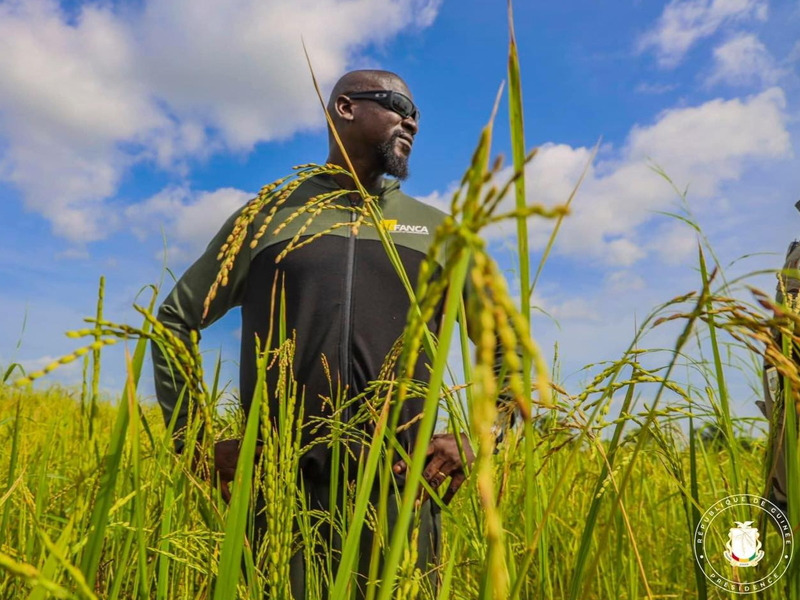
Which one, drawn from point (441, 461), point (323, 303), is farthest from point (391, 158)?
point (441, 461)

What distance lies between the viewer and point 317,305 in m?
3.03

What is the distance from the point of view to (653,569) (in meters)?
2.44

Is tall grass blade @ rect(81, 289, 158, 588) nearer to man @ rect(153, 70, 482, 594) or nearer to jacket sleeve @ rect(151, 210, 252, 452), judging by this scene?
man @ rect(153, 70, 482, 594)

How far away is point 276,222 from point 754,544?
102 inches

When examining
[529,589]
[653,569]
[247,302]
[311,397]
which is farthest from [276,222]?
[653,569]

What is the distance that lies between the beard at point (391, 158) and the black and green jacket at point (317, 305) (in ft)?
1.49

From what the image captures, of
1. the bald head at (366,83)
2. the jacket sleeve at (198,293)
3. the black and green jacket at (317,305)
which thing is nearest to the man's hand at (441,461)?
the black and green jacket at (317,305)

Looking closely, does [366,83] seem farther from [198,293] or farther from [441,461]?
[441,461]

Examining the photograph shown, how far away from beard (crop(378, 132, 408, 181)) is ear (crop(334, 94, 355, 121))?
29cm

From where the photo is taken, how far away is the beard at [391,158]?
11.8 ft

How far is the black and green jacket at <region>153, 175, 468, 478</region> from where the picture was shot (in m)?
2.92

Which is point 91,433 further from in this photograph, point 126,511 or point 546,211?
point 546,211

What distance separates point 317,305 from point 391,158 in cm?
109

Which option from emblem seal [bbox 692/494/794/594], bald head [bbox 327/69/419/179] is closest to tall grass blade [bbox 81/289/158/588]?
emblem seal [bbox 692/494/794/594]
